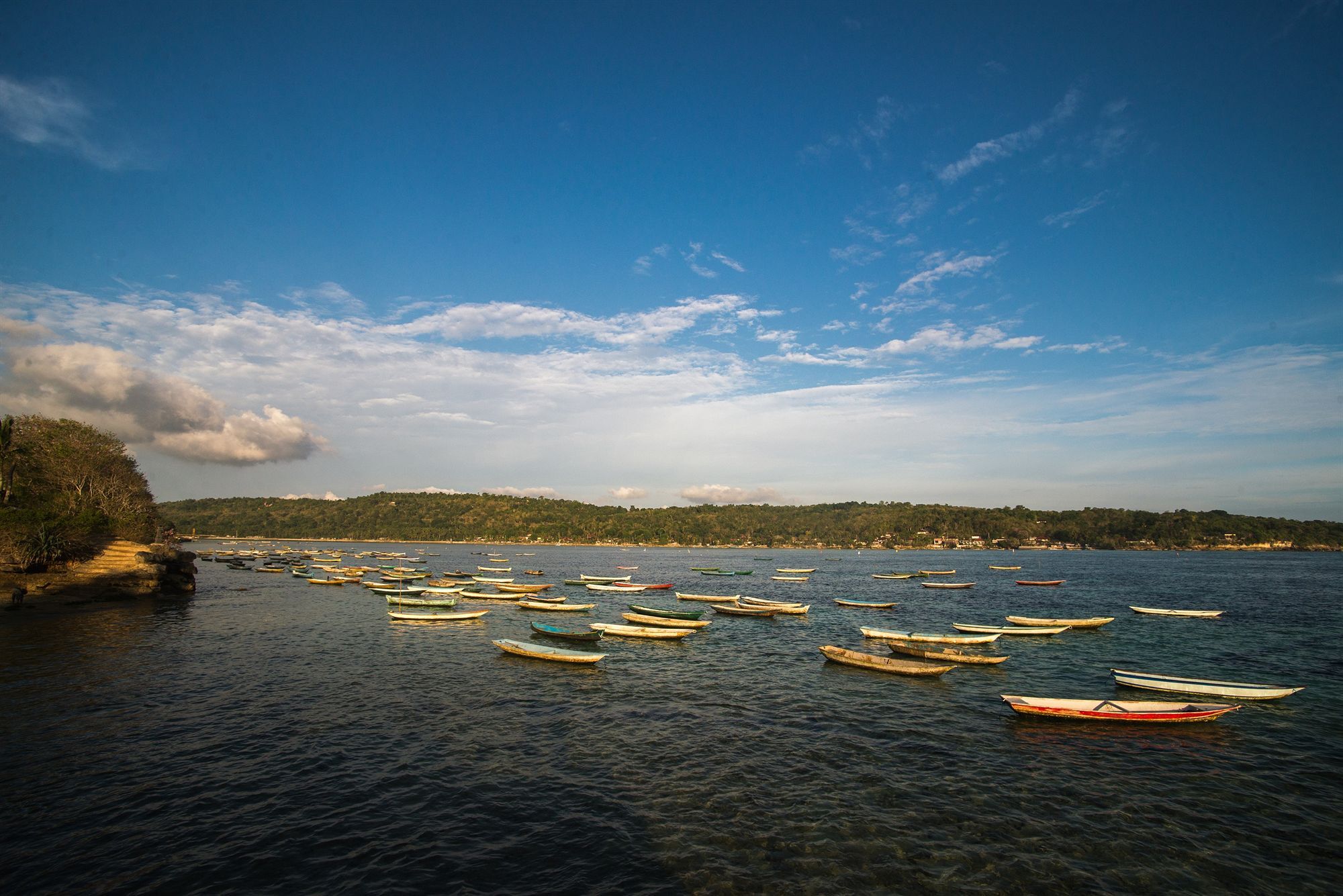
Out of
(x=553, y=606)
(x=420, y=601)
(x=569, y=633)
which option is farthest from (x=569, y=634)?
(x=420, y=601)

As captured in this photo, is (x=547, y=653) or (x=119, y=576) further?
(x=119, y=576)

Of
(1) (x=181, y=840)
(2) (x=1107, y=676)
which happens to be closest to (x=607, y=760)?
(1) (x=181, y=840)

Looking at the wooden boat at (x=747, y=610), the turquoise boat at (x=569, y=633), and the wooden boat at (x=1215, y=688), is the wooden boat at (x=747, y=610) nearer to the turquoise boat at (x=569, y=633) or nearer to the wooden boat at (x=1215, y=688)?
the turquoise boat at (x=569, y=633)

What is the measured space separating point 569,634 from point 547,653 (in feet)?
18.8

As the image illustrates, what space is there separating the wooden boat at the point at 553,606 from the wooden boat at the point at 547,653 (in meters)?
17.7

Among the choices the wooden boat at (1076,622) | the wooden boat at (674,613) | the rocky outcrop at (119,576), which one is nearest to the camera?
the wooden boat at (1076,622)

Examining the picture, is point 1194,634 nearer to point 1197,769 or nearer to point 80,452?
point 1197,769

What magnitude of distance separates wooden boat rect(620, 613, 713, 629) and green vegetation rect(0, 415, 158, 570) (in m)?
50.5

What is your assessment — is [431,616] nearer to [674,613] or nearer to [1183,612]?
[674,613]

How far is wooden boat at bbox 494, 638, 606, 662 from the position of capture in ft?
103

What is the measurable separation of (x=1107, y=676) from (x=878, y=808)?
2280cm

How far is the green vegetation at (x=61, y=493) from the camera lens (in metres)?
49.8

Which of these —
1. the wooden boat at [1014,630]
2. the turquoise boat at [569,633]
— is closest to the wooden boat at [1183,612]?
the wooden boat at [1014,630]

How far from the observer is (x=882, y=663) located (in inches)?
1235
